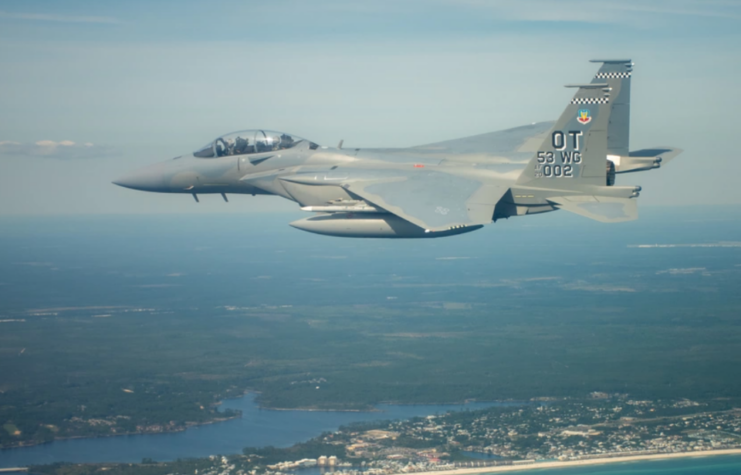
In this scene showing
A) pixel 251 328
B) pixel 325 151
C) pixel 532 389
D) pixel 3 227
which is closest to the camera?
pixel 325 151

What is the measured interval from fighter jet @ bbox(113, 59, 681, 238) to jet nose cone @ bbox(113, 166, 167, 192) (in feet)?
0.12

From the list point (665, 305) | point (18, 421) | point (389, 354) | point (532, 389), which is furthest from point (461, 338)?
point (18, 421)

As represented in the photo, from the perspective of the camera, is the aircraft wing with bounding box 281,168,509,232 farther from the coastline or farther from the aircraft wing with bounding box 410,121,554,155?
the coastline

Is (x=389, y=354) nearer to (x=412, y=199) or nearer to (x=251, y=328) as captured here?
(x=251, y=328)

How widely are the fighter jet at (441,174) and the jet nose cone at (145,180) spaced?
0.12 ft

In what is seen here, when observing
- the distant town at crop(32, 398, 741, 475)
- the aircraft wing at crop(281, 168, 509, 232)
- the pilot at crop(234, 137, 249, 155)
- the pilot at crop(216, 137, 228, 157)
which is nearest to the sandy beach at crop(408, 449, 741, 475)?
the distant town at crop(32, 398, 741, 475)

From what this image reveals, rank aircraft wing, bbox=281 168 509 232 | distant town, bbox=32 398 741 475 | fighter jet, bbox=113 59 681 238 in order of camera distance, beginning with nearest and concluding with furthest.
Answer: aircraft wing, bbox=281 168 509 232 → fighter jet, bbox=113 59 681 238 → distant town, bbox=32 398 741 475

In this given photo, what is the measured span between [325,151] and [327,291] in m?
65.2

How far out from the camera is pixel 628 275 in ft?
307

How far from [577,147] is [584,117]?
95cm

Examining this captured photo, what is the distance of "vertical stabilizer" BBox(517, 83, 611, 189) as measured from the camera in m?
20.9

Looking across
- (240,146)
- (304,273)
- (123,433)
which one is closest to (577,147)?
(240,146)

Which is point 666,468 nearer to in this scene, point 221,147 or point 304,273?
point 221,147

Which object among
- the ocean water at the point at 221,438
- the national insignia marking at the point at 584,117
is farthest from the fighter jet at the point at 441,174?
the ocean water at the point at 221,438
